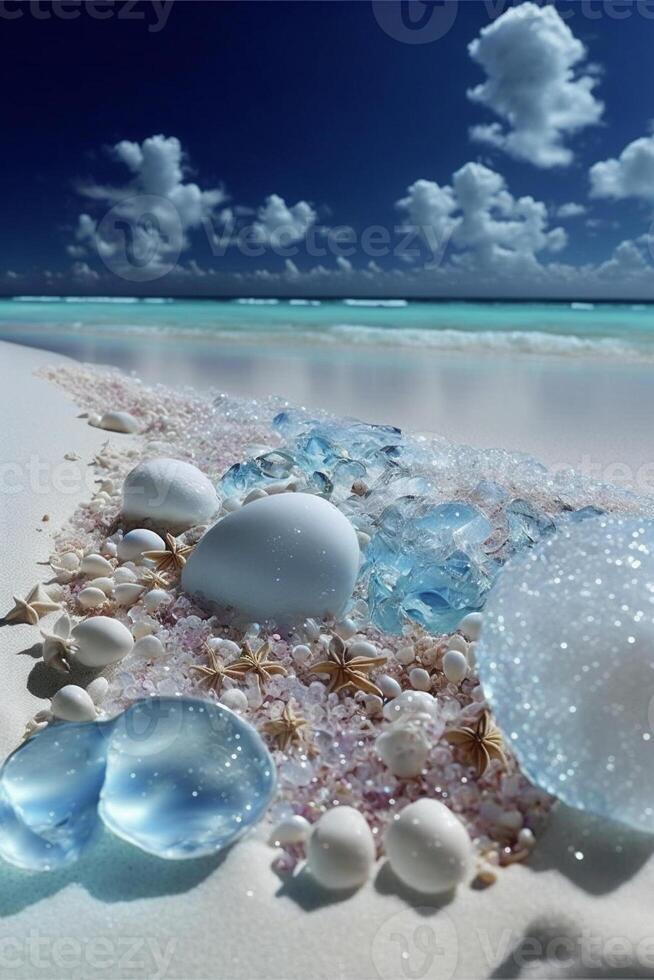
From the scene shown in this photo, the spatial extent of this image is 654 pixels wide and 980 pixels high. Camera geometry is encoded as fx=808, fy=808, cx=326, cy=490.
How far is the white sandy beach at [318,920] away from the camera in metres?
1.10

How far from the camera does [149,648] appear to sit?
1.73 metres

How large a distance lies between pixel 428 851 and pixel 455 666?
0.50 meters

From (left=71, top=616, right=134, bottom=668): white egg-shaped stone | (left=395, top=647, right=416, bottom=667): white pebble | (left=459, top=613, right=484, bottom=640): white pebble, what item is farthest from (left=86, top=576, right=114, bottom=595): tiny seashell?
(left=459, top=613, right=484, bottom=640): white pebble

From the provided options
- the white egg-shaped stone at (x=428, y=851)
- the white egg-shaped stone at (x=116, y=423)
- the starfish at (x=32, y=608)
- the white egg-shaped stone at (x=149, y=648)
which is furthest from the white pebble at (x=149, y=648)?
the white egg-shaped stone at (x=116, y=423)

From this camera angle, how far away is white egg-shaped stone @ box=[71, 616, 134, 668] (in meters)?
1.71

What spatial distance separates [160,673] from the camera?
66.2 inches

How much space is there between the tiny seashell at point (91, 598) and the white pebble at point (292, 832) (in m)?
0.87

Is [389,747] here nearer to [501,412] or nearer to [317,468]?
[317,468]

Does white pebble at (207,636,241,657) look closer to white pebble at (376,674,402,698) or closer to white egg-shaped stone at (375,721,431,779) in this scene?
white pebble at (376,674,402,698)

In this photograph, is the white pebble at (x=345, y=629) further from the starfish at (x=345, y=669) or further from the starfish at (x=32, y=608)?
the starfish at (x=32, y=608)

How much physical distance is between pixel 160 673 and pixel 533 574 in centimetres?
79

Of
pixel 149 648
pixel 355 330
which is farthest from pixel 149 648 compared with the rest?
pixel 355 330
